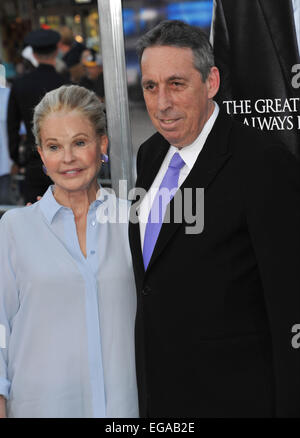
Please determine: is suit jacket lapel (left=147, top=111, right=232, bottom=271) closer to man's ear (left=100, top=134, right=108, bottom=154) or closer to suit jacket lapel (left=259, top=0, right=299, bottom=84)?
man's ear (left=100, top=134, right=108, bottom=154)

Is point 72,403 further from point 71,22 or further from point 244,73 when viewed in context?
point 71,22

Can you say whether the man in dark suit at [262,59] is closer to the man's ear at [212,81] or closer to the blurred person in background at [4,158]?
the man's ear at [212,81]

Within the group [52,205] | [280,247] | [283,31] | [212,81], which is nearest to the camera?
[280,247]

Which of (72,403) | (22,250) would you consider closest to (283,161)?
(22,250)

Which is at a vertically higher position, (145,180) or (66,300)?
(145,180)

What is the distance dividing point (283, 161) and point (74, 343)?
3.03 feet

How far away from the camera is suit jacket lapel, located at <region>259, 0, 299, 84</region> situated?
7.72 ft

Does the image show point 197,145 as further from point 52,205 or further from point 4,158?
point 4,158

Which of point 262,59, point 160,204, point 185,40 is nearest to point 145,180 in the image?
point 160,204

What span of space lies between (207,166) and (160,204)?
0.23 m

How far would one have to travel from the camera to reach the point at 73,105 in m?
2.13

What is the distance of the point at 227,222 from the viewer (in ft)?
6.15

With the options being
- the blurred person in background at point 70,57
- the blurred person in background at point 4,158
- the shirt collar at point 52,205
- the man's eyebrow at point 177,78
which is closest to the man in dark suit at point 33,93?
the blurred person in background at point 4,158

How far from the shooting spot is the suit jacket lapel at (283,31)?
7.72 ft
